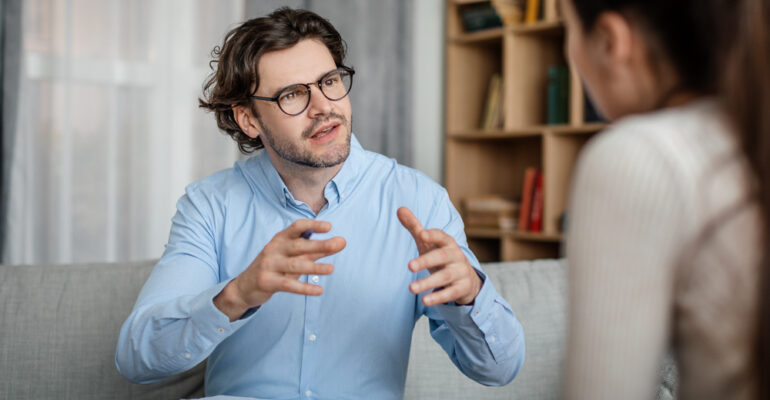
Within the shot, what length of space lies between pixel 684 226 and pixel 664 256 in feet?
0.10

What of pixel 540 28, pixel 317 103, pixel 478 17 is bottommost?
pixel 317 103

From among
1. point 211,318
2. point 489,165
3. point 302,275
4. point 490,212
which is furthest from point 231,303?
point 489,165

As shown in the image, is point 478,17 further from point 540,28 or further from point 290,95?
point 290,95

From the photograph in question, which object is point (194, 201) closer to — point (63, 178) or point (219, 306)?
point (219, 306)

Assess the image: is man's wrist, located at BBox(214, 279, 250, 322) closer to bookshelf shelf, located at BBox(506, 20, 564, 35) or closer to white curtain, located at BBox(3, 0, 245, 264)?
white curtain, located at BBox(3, 0, 245, 264)

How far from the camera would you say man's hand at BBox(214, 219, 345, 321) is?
3.01ft

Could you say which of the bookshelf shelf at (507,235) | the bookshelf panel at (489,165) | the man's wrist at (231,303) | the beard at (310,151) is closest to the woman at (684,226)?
the man's wrist at (231,303)

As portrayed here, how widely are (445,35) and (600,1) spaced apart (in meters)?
3.05

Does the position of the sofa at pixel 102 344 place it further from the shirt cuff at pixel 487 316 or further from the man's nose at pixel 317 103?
the man's nose at pixel 317 103

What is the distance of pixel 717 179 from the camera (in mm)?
564

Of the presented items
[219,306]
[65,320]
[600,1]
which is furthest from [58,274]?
[600,1]

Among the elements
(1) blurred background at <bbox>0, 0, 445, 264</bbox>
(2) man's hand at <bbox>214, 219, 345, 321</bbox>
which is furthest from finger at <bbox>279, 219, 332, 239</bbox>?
(1) blurred background at <bbox>0, 0, 445, 264</bbox>

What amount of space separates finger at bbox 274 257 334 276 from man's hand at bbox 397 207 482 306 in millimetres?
124

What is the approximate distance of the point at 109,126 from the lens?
8.69 feet
